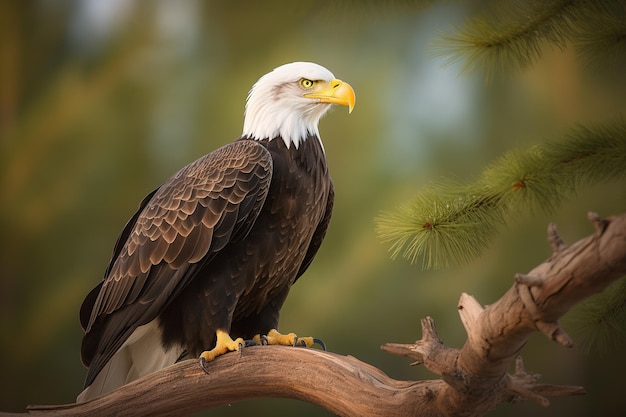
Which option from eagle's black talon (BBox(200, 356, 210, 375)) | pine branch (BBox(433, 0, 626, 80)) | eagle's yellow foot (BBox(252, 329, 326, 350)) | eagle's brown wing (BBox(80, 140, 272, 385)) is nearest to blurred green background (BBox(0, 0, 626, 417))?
eagle's yellow foot (BBox(252, 329, 326, 350))

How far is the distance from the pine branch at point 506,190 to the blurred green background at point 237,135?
1.72 metres

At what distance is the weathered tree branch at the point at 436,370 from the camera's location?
1377 millimetres

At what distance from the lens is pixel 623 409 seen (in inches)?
132

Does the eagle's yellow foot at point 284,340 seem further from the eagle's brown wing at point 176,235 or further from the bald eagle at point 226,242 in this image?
the eagle's brown wing at point 176,235

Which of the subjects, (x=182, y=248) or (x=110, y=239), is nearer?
(x=182, y=248)

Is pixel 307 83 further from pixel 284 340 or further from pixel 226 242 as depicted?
pixel 284 340

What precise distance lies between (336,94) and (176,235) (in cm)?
73

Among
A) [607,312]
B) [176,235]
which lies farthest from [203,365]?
[607,312]

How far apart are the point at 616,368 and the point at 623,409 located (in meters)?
0.19

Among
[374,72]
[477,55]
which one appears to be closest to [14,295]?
[374,72]

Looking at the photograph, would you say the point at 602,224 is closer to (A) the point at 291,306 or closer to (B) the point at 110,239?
(A) the point at 291,306

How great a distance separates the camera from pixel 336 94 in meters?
2.48

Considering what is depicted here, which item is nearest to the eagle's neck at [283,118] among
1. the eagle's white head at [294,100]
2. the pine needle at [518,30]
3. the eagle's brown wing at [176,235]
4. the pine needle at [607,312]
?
the eagle's white head at [294,100]

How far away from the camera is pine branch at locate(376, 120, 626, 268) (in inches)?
66.5
